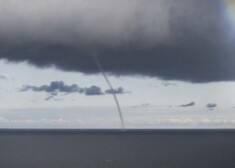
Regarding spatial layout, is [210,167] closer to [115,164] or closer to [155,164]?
[155,164]

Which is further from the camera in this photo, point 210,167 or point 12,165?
point 12,165

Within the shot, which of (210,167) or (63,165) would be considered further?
(63,165)

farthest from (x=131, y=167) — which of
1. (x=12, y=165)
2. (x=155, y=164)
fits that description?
(x=12, y=165)

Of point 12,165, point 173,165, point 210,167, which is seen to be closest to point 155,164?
point 173,165

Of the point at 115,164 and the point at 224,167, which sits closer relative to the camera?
the point at 224,167

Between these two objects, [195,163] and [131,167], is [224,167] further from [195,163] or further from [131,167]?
[131,167]

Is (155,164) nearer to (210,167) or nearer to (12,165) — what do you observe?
(210,167)

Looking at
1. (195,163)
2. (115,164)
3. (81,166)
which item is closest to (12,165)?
(81,166)
